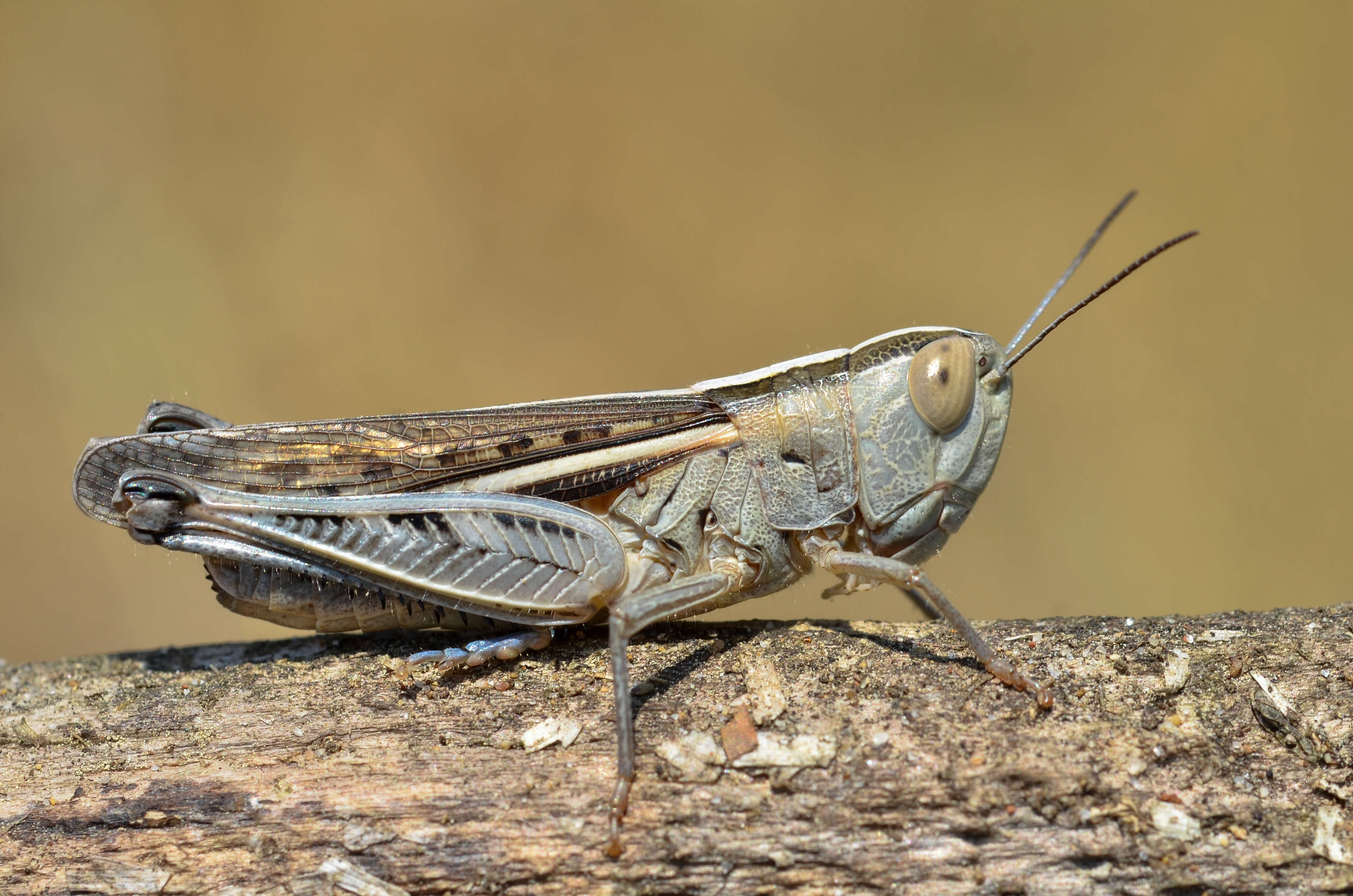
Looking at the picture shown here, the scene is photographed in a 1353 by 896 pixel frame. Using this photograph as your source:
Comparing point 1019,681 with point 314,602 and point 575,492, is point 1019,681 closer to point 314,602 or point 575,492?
point 575,492

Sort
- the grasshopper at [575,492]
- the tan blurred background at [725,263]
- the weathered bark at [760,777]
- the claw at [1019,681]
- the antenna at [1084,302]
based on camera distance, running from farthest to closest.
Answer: the tan blurred background at [725,263]
the grasshopper at [575,492]
the antenna at [1084,302]
the claw at [1019,681]
the weathered bark at [760,777]

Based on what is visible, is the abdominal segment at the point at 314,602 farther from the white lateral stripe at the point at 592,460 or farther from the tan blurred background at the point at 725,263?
the tan blurred background at the point at 725,263

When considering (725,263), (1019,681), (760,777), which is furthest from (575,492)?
(725,263)

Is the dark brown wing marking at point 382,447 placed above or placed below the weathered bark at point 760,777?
above

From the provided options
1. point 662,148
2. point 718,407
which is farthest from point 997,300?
point 718,407

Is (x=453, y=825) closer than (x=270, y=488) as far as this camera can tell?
Yes

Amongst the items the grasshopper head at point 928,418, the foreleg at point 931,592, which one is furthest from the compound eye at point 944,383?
the foreleg at point 931,592

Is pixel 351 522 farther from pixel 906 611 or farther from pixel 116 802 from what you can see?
pixel 906 611
